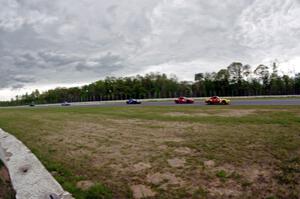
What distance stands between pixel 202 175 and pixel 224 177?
0.50m

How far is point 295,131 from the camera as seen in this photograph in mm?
8219

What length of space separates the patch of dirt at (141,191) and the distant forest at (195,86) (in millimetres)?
61126

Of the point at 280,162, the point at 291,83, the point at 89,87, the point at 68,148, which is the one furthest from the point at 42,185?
the point at 89,87

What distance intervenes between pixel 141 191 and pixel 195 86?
83173mm

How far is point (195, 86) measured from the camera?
85062 mm

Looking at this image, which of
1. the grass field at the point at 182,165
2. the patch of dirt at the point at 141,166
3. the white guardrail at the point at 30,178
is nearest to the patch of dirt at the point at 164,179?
the grass field at the point at 182,165

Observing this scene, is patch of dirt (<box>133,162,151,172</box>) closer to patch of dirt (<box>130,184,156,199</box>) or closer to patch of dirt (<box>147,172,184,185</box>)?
patch of dirt (<box>147,172,184,185</box>)

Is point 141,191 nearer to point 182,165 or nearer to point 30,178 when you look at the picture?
point 182,165

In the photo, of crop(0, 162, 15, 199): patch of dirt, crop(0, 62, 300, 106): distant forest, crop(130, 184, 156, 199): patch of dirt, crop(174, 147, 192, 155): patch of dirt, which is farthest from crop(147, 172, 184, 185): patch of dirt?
crop(0, 62, 300, 106): distant forest

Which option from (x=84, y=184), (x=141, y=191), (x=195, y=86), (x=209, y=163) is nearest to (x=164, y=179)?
(x=141, y=191)

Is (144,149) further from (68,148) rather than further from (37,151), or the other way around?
(37,151)

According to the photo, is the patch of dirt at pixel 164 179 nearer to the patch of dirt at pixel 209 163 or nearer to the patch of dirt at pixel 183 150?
the patch of dirt at pixel 209 163

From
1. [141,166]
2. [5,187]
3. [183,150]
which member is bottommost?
[5,187]

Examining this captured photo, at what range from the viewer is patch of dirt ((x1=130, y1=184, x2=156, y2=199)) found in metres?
4.29
